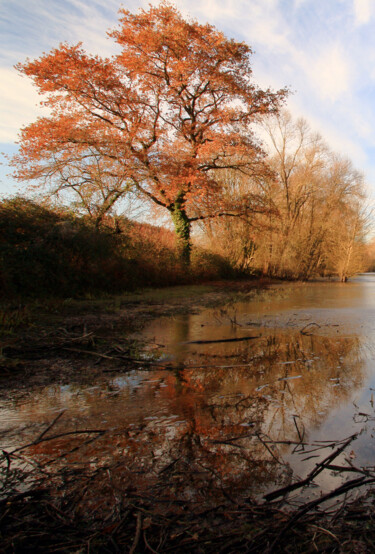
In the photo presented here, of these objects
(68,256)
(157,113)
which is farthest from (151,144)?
(68,256)

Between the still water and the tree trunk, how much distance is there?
537 inches

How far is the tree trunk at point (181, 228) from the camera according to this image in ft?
59.0

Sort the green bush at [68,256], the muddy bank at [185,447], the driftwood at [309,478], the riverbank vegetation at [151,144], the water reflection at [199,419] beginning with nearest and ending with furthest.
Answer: the muddy bank at [185,447]
the driftwood at [309,478]
the water reflection at [199,419]
the green bush at [68,256]
the riverbank vegetation at [151,144]

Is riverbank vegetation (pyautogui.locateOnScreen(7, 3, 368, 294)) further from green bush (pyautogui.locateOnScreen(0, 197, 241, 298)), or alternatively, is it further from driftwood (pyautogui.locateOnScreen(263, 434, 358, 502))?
driftwood (pyautogui.locateOnScreen(263, 434, 358, 502))

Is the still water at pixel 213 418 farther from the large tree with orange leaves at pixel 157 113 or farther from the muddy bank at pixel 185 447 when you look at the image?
the large tree with orange leaves at pixel 157 113

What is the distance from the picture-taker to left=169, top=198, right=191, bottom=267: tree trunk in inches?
707

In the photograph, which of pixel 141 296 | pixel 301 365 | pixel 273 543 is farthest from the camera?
pixel 141 296

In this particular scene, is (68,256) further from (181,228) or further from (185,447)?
(181,228)

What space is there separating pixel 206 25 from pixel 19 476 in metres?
19.2

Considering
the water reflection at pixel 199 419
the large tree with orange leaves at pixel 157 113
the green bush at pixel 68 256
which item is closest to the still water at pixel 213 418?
the water reflection at pixel 199 419

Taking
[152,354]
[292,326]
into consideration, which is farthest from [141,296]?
[152,354]

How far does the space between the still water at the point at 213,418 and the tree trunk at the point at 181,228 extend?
537 inches

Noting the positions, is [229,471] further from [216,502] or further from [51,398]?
[51,398]

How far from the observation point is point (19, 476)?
Result: 176 centimetres
